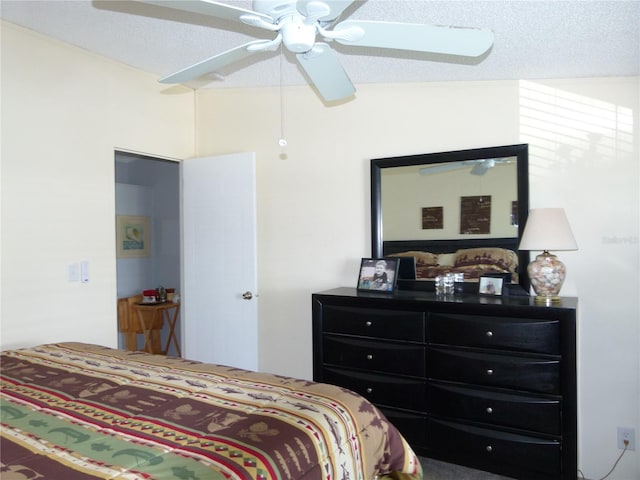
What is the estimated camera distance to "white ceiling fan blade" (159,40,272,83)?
1796 millimetres

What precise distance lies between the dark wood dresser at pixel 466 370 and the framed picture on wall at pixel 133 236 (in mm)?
2857

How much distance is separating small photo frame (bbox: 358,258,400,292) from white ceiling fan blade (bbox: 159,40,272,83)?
5.30 ft

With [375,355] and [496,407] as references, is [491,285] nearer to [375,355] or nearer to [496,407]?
[496,407]

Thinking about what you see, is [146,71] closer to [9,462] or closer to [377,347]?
[377,347]

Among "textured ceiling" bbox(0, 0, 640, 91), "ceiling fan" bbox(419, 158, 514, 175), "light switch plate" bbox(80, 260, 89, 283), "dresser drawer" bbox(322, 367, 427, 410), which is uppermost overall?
"textured ceiling" bbox(0, 0, 640, 91)

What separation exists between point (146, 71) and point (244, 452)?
119 inches

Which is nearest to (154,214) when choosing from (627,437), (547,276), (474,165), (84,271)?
(84,271)

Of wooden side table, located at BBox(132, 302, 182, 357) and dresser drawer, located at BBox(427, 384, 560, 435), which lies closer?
dresser drawer, located at BBox(427, 384, 560, 435)

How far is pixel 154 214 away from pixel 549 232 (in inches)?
167

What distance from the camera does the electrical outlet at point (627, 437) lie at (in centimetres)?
256

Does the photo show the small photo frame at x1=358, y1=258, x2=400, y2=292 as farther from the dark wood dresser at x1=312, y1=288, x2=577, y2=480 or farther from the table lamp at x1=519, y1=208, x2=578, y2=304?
the table lamp at x1=519, y1=208, x2=578, y2=304

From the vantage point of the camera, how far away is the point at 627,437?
8.44 ft

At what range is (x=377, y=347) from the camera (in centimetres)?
275

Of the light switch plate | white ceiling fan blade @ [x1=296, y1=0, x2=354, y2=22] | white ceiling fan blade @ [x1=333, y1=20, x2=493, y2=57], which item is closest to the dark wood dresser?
white ceiling fan blade @ [x1=333, y1=20, x2=493, y2=57]
